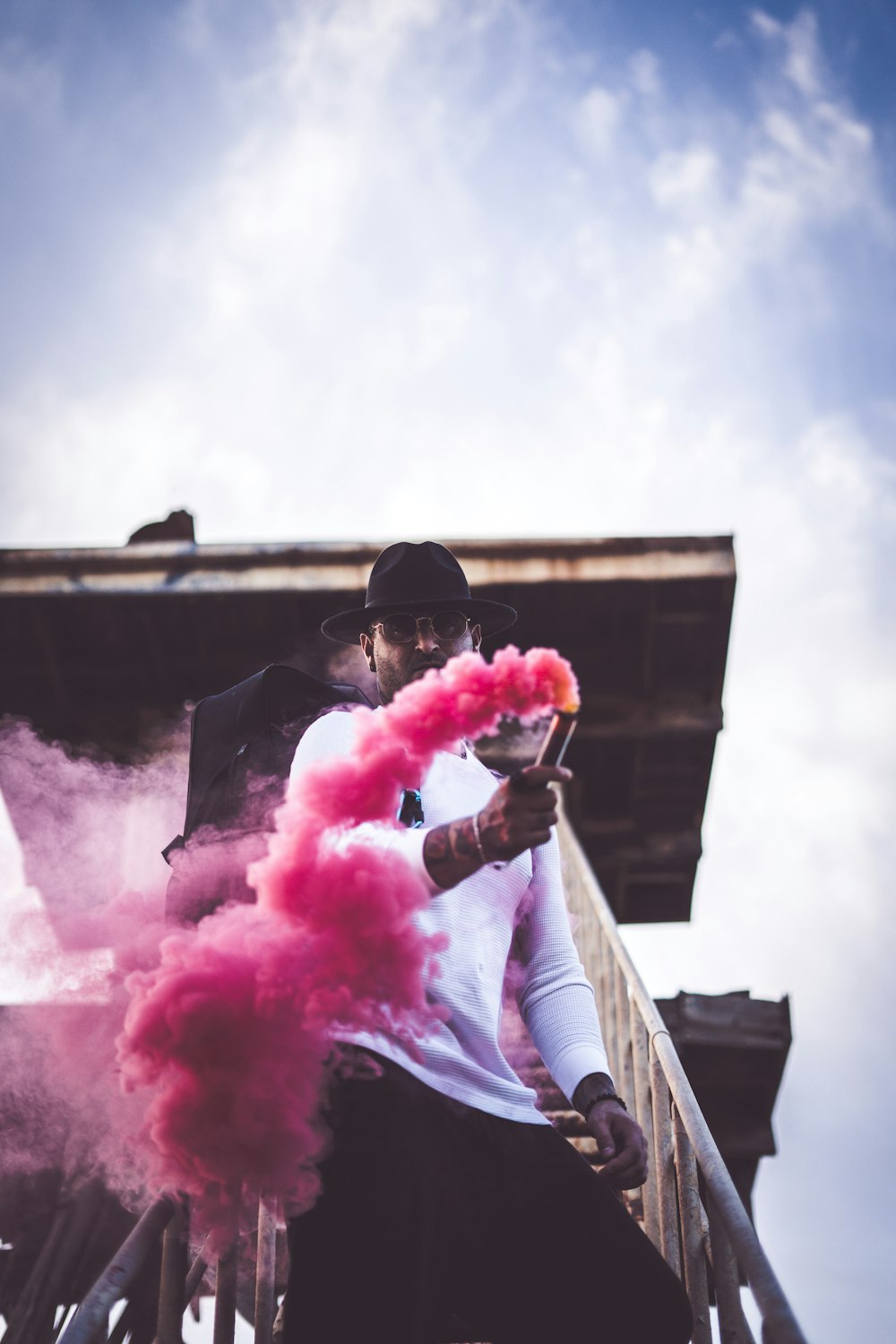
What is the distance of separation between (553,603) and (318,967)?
537cm

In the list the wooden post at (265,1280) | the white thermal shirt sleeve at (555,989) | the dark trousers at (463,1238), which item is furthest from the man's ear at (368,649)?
the wooden post at (265,1280)

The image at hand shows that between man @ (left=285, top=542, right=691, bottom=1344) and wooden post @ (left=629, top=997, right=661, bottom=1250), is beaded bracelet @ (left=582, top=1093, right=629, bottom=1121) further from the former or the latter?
wooden post @ (left=629, top=997, right=661, bottom=1250)

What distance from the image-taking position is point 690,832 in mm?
8578

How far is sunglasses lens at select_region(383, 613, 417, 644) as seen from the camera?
2.22 meters

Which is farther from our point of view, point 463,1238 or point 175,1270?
point 175,1270

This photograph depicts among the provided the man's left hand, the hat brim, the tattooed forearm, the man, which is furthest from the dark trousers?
the hat brim

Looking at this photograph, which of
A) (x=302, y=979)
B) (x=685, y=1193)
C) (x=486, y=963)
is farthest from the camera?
(x=685, y=1193)

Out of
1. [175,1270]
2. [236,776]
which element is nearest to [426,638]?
[236,776]

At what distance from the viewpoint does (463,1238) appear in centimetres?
154

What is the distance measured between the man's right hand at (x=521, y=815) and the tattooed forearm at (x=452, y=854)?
3cm

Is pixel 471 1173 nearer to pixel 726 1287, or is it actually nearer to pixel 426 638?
pixel 726 1287

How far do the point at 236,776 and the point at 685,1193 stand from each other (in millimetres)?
1740

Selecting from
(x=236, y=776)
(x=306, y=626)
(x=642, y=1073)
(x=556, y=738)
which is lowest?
(x=642, y=1073)

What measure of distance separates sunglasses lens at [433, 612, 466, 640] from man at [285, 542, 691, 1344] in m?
0.33
